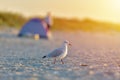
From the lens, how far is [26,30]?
26094 millimetres

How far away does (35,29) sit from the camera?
26016 mm

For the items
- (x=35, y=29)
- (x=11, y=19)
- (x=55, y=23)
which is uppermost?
(x=55, y=23)

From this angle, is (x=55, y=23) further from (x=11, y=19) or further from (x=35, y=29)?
(x=35, y=29)

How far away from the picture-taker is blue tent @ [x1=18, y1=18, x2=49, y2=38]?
25703 mm

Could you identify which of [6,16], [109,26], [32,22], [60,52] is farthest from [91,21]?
[60,52]

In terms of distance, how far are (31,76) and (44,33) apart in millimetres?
17927

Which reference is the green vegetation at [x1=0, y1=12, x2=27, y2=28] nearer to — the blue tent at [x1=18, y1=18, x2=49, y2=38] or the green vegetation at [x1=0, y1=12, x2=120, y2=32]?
the green vegetation at [x1=0, y1=12, x2=120, y2=32]

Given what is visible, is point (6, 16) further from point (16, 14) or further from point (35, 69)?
point (35, 69)

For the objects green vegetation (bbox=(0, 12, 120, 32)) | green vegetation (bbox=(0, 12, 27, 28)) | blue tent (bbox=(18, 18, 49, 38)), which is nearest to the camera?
blue tent (bbox=(18, 18, 49, 38))

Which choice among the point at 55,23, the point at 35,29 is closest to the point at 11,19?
the point at 55,23

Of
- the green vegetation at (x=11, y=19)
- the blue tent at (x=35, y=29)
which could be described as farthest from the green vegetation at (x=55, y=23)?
the blue tent at (x=35, y=29)

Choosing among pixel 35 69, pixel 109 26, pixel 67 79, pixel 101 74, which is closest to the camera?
pixel 67 79

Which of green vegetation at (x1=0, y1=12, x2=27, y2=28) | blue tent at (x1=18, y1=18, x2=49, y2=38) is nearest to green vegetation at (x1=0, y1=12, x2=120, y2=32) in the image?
green vegetation at (x1=0, y1=12, x2=27, y2=28)

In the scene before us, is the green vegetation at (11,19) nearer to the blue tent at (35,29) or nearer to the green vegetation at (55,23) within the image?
the green vegetation at (55,23)
